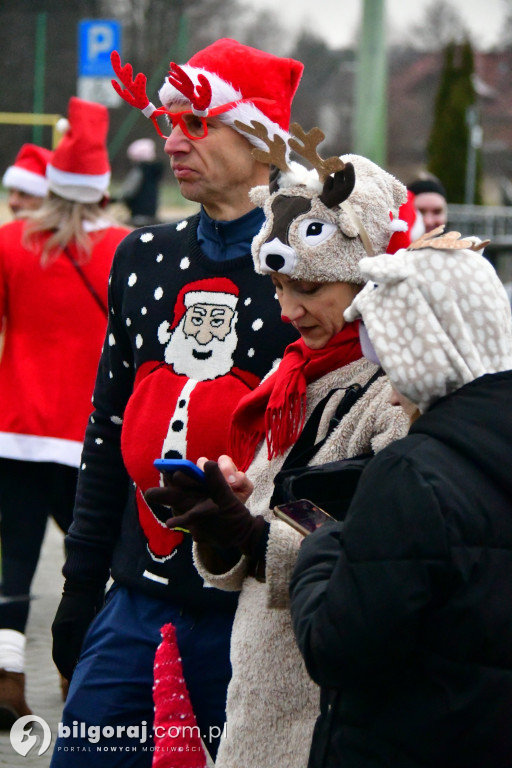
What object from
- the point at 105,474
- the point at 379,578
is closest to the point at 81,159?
the point at 105,474

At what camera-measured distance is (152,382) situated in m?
2.91

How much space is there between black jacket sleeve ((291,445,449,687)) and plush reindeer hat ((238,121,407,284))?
0.64 m

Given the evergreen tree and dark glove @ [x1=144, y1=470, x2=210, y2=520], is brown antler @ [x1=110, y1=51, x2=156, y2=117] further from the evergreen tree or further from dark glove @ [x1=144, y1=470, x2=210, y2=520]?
the evergreen tree

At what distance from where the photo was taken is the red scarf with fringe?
2459mm

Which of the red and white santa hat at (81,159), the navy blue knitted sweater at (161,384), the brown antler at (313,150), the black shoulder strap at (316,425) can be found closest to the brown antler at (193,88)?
the navy blue knitted sweater at (161,384)

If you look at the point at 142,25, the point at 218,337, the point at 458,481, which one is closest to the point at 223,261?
the point at 218,337

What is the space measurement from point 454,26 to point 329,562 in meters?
48.9

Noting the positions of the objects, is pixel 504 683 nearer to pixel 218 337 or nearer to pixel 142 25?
pixel 218 337

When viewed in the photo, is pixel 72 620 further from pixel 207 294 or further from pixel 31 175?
pixel 31 175

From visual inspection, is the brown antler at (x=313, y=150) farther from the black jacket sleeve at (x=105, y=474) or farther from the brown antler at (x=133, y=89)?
the black jacket sleeve at (x=105, y=474)

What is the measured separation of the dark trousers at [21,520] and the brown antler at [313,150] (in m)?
2.68

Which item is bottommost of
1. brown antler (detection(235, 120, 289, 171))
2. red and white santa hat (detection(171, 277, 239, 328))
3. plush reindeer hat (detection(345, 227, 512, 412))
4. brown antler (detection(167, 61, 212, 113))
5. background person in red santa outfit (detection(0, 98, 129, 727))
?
background person in red santa outfit (detection(0, 98, 129, 727))

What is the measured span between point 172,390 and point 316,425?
0.51 m

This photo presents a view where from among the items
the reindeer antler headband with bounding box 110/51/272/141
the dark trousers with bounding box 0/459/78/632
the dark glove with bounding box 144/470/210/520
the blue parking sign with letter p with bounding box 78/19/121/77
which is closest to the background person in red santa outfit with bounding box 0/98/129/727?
the dark trousers with bounding box 0/459/78/632
